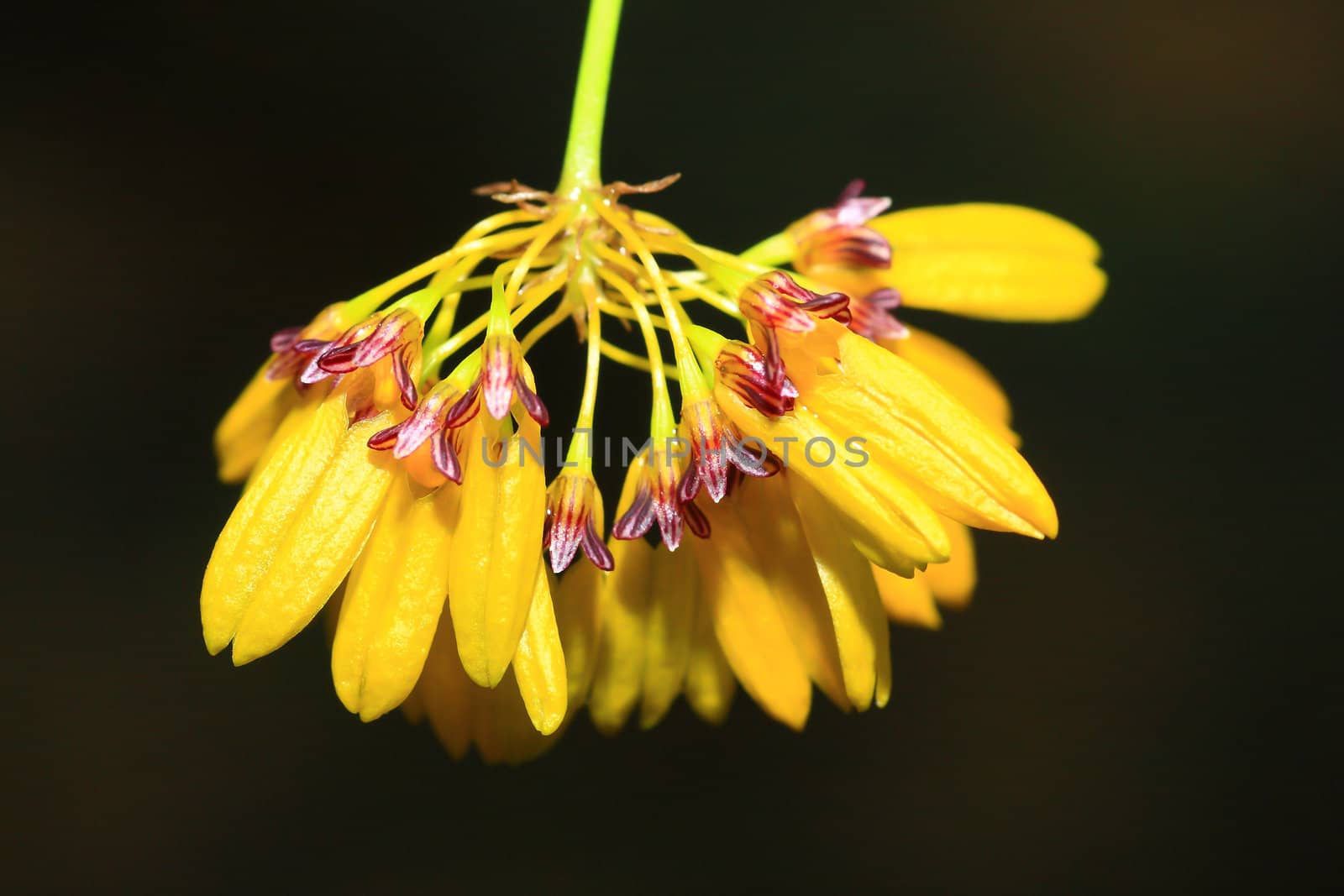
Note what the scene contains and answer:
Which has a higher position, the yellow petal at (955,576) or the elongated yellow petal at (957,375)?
the elongated yellow petal at (957,375)

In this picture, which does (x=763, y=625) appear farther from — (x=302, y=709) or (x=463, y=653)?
(x=302, y=709)

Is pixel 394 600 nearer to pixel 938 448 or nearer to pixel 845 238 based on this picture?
pixel 938 448

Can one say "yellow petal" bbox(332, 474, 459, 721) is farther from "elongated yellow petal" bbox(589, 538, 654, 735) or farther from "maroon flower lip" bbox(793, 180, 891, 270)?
"maroon flower lip" bbox(793, 180, 891, 270)

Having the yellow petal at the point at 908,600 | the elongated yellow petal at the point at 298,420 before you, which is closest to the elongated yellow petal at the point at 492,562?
the elongated yellow petal at the point at 298,420

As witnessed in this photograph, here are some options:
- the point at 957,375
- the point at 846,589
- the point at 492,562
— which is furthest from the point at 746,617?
the point at 957,375

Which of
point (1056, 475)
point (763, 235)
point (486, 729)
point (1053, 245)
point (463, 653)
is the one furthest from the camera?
point (1056, 475)

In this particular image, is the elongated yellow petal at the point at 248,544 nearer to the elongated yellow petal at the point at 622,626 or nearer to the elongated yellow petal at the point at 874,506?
the elongated yellow petal at the point at 622,626

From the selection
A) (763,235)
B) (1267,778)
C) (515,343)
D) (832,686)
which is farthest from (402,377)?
(1267,778)
